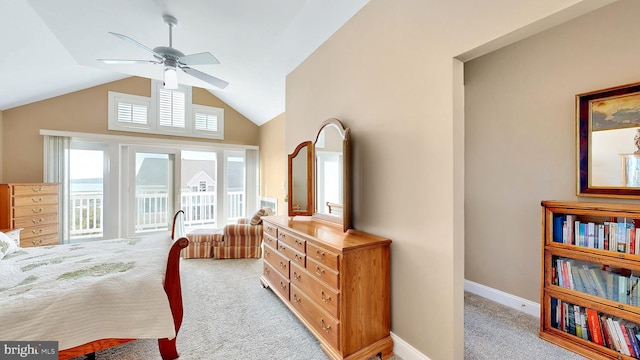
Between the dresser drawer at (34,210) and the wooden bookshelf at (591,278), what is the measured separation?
6.26 metres

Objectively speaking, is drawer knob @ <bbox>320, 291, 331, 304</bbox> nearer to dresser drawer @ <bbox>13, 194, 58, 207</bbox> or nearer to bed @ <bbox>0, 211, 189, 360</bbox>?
bed @ <bbox>0, 211, 189, 360</bbox>

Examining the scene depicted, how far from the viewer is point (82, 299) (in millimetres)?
1474

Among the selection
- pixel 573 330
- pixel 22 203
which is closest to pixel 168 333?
pixel 573 330

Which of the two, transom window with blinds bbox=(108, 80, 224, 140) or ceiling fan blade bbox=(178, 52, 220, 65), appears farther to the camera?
transom window with blinds bbox=(108, 80, 224, 140)

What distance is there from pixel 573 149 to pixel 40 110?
731 centimetres

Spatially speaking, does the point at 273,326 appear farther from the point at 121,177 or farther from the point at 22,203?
the point at 121,177

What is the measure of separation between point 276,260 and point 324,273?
0.95 meters

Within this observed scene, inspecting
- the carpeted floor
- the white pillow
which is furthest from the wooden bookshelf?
the white pillow

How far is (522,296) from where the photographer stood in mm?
2408

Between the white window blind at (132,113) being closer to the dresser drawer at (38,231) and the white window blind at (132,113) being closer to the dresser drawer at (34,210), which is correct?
the dresser drawer at (34,210)

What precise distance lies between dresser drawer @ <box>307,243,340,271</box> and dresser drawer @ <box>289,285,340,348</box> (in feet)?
1.21

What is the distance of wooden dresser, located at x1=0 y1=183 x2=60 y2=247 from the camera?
3.40 metres

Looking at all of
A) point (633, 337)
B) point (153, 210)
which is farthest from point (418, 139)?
point (153, 210)

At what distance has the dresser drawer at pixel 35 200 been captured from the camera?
348 centimetres
